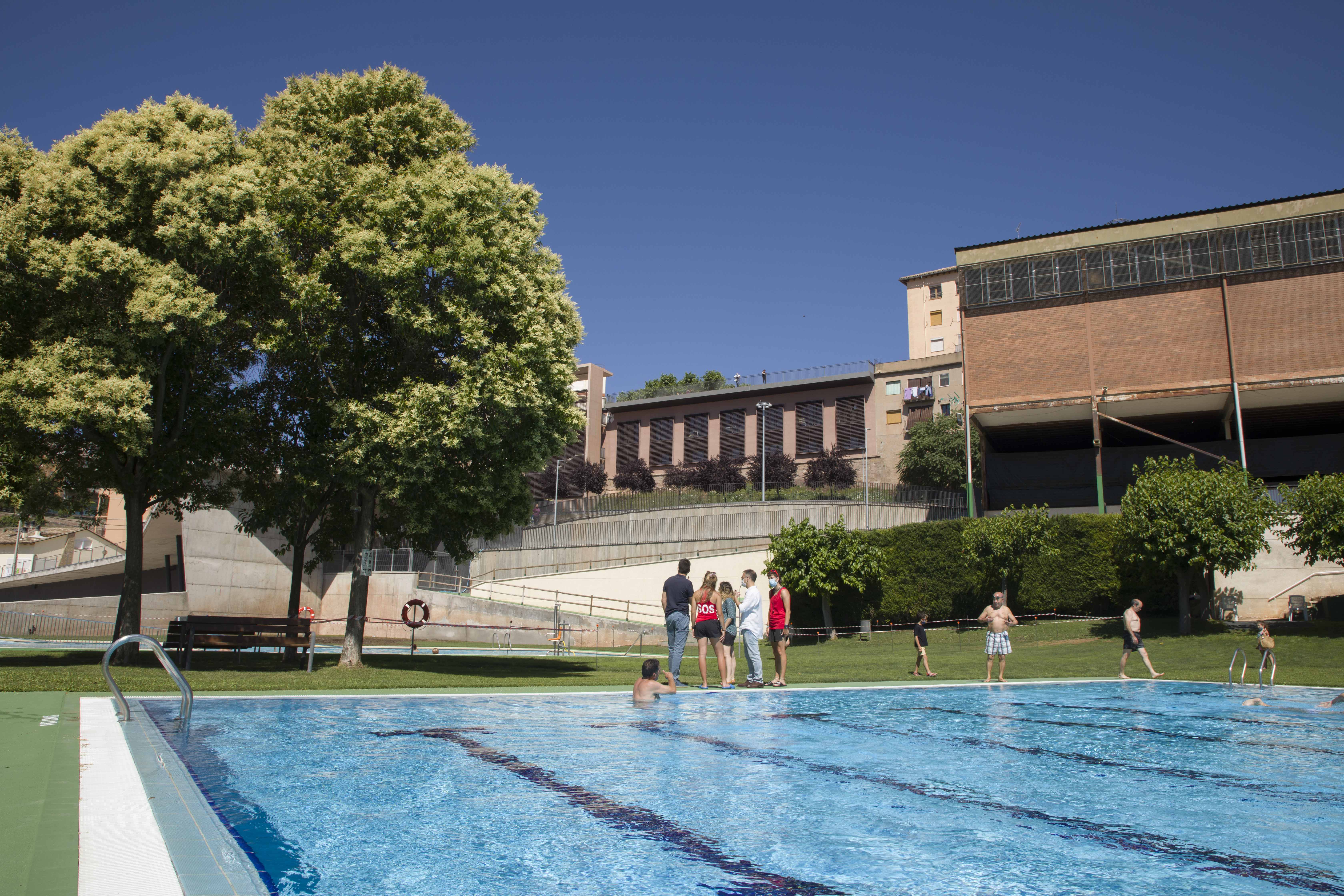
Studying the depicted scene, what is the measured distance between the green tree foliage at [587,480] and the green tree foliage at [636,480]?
4.55ft

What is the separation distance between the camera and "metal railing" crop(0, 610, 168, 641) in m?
31.0

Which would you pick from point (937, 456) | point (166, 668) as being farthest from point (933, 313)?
point (166, 668)

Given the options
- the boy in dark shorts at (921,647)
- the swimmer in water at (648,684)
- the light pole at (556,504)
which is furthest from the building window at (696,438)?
the swimmer in water at (648,684)

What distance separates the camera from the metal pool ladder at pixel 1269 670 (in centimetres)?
1490

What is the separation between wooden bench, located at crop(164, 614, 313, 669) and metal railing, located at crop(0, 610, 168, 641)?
16.6m

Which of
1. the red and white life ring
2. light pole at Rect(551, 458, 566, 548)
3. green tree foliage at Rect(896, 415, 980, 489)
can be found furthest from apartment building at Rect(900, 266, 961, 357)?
the red and white life ring

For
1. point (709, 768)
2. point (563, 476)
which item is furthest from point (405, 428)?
point (563, 476)

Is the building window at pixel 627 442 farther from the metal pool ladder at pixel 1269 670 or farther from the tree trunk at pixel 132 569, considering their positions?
the metal pool ladder at pixel 1269 670

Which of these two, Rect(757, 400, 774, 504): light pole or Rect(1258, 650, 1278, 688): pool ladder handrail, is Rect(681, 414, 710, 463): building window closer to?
Rect(757, 400, 774, 504): light pole

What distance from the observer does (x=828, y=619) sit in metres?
35.9

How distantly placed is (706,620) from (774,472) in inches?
2074

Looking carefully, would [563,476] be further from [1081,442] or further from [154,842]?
[154,842]

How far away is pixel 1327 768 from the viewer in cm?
689

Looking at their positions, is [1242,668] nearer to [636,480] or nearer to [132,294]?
[132,294]
